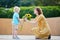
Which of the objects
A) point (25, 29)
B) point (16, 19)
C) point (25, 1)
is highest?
point (25, 1)

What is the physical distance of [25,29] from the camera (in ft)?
34.6

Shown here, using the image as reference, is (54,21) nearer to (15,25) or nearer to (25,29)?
(25,29)

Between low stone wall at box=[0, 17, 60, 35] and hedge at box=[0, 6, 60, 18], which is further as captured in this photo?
hedge at box=[0, 6, 60, 18]

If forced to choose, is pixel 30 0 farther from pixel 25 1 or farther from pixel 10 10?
pixel 10 10

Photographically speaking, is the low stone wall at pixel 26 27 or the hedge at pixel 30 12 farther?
the hedge at pixel 30 12

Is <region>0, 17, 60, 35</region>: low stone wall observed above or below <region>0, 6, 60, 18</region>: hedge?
below

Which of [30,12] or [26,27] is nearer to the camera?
[26,27]

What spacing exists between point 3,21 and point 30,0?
6.14ft

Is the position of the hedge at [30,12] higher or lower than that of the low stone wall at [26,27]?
higher

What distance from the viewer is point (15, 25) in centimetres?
885

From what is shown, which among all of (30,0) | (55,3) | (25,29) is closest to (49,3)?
(55,3)

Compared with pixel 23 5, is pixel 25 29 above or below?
below

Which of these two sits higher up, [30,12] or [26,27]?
[30,12]

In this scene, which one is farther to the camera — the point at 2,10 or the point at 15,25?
the point at 2,10
